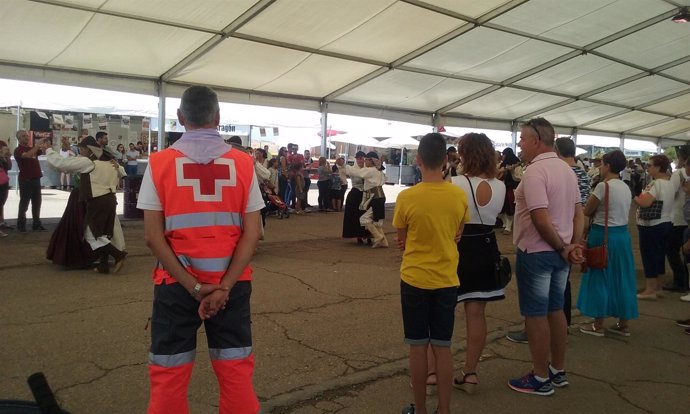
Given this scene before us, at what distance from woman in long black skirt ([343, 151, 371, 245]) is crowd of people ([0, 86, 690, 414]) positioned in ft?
11.3

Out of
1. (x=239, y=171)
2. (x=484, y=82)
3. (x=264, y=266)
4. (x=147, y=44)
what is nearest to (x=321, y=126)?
(x=484, y=82)

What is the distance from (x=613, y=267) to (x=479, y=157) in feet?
7.89

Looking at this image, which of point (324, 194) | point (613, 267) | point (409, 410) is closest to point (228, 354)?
point (409, 410)

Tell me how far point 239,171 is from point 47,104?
37.0 feet

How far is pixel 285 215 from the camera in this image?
14938 millimetres

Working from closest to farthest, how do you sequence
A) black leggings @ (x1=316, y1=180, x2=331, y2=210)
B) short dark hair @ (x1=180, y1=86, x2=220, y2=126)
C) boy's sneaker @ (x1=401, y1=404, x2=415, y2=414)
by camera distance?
1. short dark hair @ (x1=180, y1=86, x2=220, y2=126)
2. boy's sneaker @ (x1=401, y1=404, x2=415, y2=414)
3. black leggings @ (x1=316, y1=180, x2=331, y2=210)

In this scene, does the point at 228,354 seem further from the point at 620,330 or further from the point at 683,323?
the point at 683,323

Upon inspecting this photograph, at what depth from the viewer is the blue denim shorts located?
3.81m

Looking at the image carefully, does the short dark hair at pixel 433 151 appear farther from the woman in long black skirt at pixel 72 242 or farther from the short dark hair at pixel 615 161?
the woman in long black skirt at pixel 72 242

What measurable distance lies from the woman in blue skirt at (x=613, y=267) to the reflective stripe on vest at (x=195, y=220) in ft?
13.6

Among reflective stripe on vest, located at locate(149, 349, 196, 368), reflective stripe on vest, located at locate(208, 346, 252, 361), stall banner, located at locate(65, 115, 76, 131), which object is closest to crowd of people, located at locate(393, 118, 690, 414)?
reflective stripe on vest, located at locate(208, 346, 252, 361)

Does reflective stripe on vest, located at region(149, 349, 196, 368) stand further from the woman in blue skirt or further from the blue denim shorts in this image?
the woman in blue skirt

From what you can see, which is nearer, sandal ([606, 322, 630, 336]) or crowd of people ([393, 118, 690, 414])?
crowd of people ([393, 118, 690, 414])

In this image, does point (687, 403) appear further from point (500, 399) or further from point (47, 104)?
point (47, 104)
